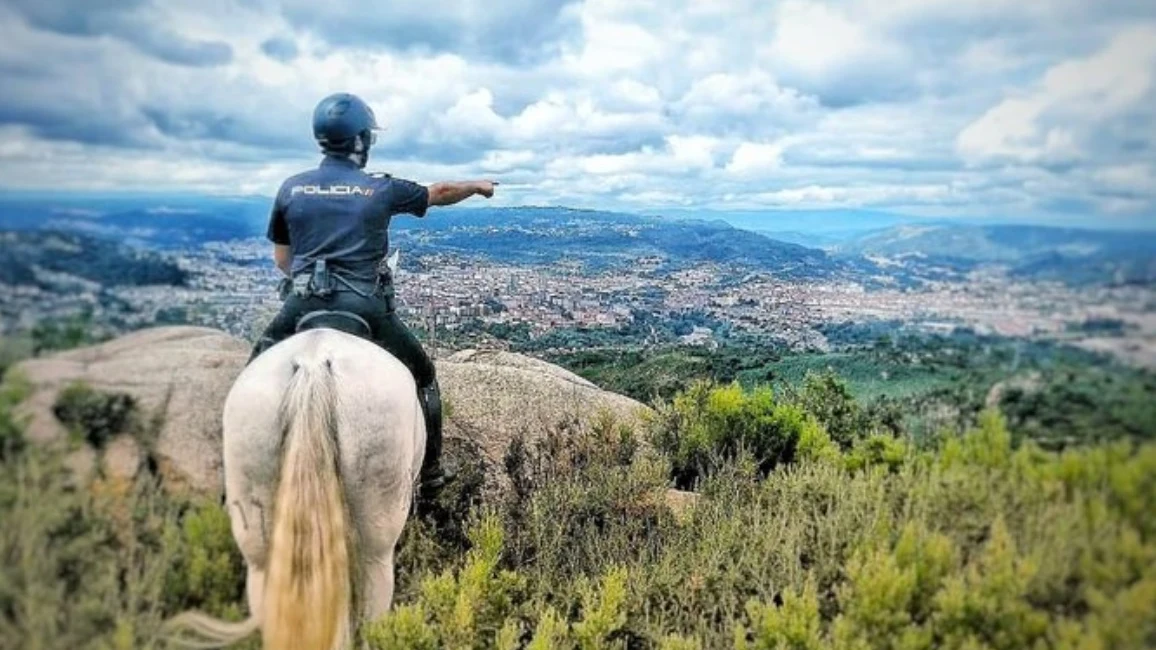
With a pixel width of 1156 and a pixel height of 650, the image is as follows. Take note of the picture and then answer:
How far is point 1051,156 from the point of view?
3.21 metres

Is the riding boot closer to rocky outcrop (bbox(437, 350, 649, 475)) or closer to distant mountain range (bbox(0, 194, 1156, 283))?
distant mountain range (bbox(0, 194, 1156, 283))

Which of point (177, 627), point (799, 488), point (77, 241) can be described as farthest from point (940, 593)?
point (77, 241)

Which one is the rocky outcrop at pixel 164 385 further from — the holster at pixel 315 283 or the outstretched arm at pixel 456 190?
the outstretched arm at pixel 456 190

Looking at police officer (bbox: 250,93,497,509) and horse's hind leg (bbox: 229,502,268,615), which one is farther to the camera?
police officer (bbox: 250,93,497,509)

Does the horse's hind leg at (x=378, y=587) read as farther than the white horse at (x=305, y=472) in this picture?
Yes

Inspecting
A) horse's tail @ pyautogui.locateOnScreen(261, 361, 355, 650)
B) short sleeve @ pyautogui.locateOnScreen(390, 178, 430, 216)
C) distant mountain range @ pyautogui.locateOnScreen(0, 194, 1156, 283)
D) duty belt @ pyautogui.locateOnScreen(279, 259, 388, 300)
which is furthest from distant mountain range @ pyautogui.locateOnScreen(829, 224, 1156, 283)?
horse's tail @ pyautogui.locateOnScreen(261, 361, 355, 650)

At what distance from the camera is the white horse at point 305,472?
3408mm

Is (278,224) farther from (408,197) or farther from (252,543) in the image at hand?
(252,543)

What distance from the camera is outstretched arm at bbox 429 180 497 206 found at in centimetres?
445

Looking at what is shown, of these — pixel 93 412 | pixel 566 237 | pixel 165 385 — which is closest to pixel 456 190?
pixel 165 385

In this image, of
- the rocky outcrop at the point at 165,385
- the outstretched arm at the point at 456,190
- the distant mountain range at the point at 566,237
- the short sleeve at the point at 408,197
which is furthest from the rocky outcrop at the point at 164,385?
the distant mountain range at the point at 566,237

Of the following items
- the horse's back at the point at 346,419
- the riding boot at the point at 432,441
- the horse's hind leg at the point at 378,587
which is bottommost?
the horse's hind leg at the point at 378,587

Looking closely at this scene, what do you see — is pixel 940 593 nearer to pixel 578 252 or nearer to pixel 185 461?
pixel 185 461

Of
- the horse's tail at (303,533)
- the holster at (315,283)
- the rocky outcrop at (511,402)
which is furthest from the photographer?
the rocky outcrop at (511,402)
